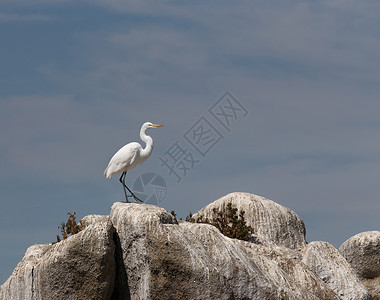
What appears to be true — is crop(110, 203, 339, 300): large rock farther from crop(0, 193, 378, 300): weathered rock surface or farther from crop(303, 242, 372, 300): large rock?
crop(303, 242, 372, 300): large rock

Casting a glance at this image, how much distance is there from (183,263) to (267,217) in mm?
8184

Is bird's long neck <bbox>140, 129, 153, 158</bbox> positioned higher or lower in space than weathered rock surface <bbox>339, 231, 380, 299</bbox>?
higher

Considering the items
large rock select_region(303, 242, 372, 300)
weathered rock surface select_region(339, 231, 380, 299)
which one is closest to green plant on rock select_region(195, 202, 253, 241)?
large rock select_region(303, 242, 372, 300)

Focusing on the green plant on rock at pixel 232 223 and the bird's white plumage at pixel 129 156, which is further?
the green plant on rock at pixel 232 223

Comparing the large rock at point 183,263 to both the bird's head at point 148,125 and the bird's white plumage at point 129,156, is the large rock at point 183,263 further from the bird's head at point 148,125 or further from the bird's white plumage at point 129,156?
the bird's head at point 148,125

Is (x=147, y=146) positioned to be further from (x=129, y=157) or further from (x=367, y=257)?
(x=367, y=257)

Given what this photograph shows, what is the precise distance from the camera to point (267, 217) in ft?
74.8

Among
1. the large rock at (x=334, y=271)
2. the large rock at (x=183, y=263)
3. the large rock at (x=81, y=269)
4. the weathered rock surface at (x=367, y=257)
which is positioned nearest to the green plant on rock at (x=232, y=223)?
the large rock at (x=334, y=271)

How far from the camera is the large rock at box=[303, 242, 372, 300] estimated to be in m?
20.8

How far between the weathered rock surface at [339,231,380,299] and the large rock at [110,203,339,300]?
1089 cm

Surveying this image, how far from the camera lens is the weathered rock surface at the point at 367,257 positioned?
2686cm

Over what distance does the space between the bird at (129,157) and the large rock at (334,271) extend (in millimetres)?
6381

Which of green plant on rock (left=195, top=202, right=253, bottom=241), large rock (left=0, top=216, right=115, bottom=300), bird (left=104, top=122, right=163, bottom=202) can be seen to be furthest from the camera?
green plant on rock (left=195, top=202, right=253, bottom=241)

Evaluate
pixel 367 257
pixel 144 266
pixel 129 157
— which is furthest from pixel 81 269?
pixel 367 257
